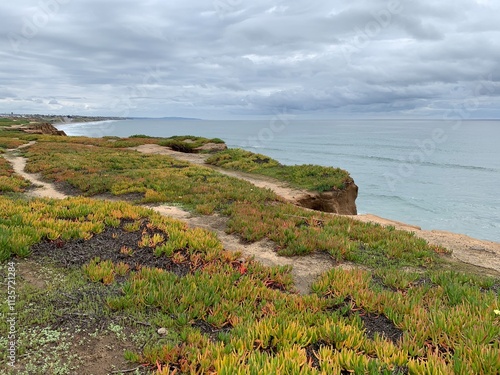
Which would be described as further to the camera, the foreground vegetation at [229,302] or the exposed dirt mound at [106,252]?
the exposed dirt mound at [106,252]

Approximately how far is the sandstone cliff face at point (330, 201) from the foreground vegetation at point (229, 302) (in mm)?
10887

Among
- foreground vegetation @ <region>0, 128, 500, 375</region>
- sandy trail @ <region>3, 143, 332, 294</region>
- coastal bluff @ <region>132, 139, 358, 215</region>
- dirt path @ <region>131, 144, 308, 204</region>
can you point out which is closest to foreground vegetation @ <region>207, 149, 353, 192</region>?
coastal bluff @ <region>132, 139, 358, 215</region>

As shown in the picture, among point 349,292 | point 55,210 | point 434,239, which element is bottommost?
point 434,239

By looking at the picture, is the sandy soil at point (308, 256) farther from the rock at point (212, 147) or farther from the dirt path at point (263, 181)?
the rock at point (212, 147)

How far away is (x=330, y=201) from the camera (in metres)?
23.1

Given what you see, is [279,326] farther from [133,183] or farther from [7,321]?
[133,183]

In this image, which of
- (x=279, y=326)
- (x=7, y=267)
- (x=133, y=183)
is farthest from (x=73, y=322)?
(x=133, y=183)

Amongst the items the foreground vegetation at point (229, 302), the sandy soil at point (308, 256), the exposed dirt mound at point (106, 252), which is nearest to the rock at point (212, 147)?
the sandy soil at point (308, 256)

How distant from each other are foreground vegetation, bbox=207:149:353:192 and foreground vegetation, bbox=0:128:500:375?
12.9m

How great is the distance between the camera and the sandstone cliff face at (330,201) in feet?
73.3

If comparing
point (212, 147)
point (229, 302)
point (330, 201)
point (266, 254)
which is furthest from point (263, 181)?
point (229, 302)

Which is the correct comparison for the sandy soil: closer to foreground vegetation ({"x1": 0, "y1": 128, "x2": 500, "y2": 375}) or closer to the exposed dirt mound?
foreground vegetation ({"x1": 0, "y1": 128, "x2": 500, "y2": 375})

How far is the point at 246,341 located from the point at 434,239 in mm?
10056

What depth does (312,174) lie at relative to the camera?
86.9 ft
